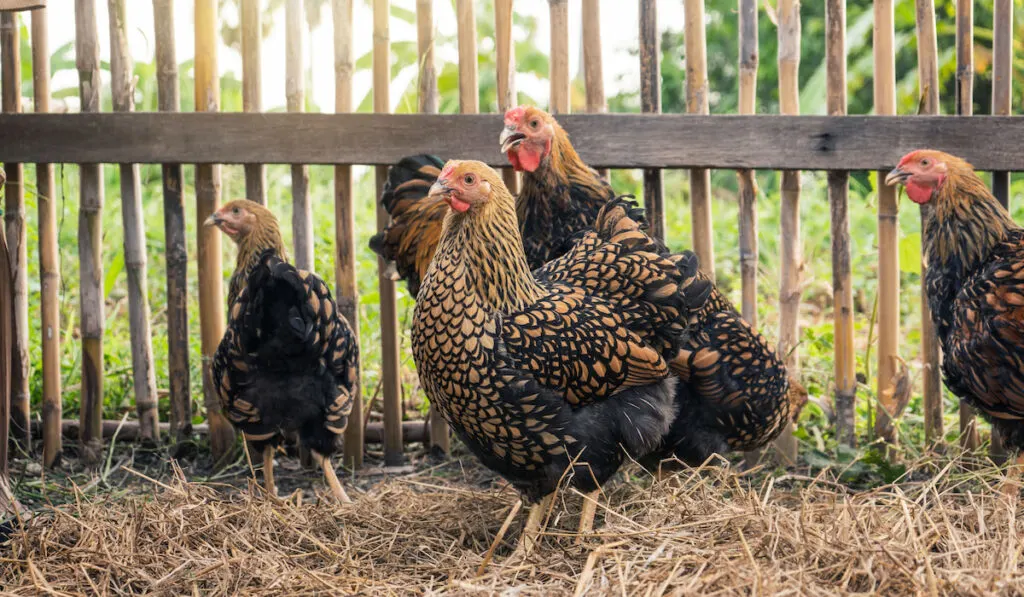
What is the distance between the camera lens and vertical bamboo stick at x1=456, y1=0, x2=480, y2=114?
156 inches

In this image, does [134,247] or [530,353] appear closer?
[530,353]

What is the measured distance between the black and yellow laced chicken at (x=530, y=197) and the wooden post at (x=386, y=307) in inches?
12.2

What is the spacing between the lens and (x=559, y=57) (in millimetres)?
3961

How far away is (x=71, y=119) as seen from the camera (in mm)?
3916

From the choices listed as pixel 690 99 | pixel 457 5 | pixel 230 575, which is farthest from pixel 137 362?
pixel 690 99

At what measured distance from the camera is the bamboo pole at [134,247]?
4016mm

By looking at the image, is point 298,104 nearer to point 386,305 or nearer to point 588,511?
point 386,305

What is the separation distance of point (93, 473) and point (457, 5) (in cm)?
254

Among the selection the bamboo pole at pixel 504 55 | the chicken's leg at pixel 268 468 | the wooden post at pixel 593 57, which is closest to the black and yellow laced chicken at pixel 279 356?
the chicken's leg at pixel 268 468

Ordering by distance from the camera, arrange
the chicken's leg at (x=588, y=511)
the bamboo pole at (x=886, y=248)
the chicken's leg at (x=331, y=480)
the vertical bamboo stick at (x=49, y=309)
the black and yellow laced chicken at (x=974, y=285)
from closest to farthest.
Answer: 1. the chicken's leg at (x=588, y=511)
2. the black and yellow laced chicken at (x=974, y=285)
3. the chicken's leg at (x=331, y=480)
4. the bamboo pole at (x=886, y=248)
5. the vertical bamboo stick at (x=49, y=309)

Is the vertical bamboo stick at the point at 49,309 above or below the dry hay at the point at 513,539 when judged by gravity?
above

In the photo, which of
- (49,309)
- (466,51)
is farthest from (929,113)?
(49,309)

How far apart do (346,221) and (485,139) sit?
29.7 inches

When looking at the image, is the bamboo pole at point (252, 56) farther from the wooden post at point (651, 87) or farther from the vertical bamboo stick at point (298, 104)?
the wooden post at point (651, 87)
